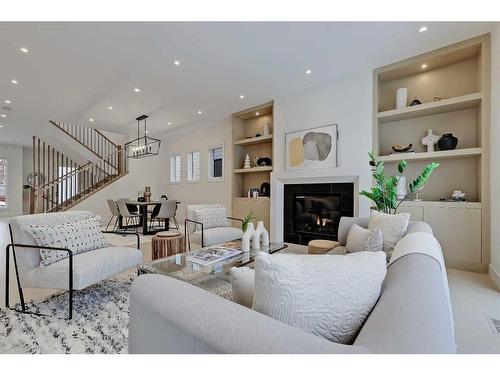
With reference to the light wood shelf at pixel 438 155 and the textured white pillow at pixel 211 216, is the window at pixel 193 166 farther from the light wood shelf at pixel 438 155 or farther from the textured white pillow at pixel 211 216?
the light wood shelf at pixel 438 155

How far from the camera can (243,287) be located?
93 cm

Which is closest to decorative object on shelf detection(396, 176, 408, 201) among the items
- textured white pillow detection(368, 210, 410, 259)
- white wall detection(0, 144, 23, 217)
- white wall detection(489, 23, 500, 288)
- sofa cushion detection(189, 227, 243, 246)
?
white wall detection(489, 23, 500, 288)

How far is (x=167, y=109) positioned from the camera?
5.74 meters

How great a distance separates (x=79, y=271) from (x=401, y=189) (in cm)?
413

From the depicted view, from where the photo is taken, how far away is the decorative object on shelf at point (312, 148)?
427 centimetres

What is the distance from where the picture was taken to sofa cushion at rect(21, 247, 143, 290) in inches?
77.0

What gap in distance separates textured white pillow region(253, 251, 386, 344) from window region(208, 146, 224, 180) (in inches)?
234

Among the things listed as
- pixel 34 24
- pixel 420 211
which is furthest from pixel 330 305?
pixel 34 24

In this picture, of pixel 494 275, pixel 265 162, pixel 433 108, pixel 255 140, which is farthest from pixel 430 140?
pixel 255 140

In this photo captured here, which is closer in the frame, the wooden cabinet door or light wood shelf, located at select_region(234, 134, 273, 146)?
the wooden cabinet door

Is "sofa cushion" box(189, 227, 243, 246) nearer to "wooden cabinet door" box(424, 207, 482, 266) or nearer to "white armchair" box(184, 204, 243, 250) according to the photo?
"white armchair" box(184, 204, 243, 250)

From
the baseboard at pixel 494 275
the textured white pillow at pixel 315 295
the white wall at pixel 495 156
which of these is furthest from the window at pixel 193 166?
the textured white pillow at pixel 315 295

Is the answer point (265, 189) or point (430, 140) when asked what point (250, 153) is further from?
point (430, 140)

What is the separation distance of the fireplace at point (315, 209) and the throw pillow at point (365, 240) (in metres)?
1.90
